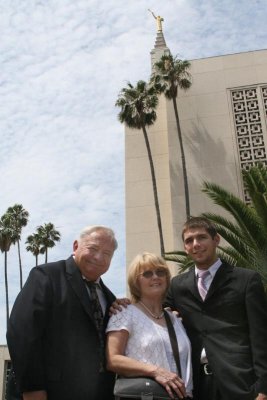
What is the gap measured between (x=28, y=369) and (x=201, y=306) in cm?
130

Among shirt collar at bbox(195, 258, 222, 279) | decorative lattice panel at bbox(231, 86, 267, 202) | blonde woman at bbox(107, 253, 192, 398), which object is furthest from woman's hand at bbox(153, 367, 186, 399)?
decorative lattice panel at bbox(231, 86, 267, 202)

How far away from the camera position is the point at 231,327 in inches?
124

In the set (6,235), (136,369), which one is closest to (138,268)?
(136,369)

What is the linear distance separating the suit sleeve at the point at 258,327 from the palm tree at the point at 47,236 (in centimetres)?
3279

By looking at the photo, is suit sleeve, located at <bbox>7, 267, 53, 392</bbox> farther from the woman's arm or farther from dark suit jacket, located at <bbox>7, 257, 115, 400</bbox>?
the woman's arm

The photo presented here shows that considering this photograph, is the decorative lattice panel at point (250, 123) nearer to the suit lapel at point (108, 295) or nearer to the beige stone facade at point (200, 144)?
the beige stone facade at point (200, 144)

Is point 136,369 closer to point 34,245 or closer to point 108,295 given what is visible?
point 108,295

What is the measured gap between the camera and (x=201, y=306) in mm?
3314

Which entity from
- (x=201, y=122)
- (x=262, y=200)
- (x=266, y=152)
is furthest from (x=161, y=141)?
(x=262, y=200)

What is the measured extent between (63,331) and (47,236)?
33025mm

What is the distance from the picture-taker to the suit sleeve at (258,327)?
2955 mm

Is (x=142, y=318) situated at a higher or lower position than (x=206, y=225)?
lower

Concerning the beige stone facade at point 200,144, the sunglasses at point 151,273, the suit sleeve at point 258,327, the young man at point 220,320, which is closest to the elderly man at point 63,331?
the sunglasses at point 151,273

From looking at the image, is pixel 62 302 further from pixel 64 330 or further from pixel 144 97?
pixel 144 97
